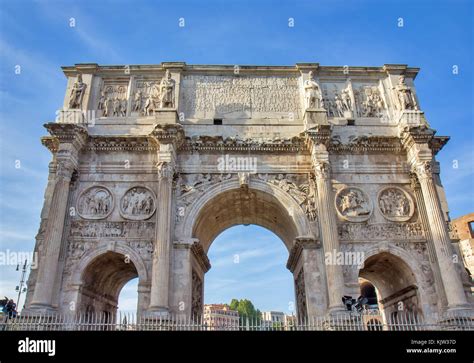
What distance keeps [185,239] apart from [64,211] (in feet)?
14.0

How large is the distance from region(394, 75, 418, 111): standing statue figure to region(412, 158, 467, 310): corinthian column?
2518 millimetres

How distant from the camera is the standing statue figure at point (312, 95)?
51.4 feet

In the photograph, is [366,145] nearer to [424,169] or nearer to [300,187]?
[424,169]

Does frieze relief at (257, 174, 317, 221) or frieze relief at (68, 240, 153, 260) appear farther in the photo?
frieze relief at (257, 174, 317, 221)

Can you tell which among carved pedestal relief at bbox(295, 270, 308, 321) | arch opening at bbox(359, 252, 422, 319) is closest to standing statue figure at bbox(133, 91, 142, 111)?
carved pedestal relief at bbox(295, 270, 308, 321)

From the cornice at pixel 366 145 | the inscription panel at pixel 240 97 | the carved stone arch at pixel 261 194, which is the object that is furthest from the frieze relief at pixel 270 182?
the inscription panel at pixel 240 97

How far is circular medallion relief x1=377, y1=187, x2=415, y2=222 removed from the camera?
14.6 meters

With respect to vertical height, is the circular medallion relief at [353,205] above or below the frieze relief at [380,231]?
above

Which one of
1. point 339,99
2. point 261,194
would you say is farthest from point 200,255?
point 339,99

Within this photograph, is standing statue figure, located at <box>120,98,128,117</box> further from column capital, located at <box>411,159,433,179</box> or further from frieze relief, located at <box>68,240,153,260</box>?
column capital, located at <box>411,159,433,179</box>

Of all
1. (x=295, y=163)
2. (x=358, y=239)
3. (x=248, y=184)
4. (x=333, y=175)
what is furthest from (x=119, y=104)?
(x=358, y=239)

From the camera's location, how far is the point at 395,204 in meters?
14.8

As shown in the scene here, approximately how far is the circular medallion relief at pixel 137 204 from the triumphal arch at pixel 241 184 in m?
0.04

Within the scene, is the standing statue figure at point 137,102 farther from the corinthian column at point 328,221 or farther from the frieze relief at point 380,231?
the frieze relief at point 380,231
